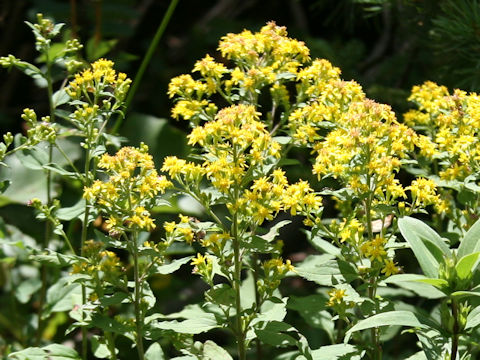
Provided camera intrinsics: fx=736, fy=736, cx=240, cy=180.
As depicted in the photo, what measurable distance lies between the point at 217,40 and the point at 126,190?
7.47 ft

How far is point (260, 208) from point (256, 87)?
16.4 inches

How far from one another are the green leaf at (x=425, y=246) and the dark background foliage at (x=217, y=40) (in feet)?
2.91

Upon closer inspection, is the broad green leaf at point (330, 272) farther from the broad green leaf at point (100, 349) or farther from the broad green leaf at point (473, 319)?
the broad green leaf at point (100, 349)

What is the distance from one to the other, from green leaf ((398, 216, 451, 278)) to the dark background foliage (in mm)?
887

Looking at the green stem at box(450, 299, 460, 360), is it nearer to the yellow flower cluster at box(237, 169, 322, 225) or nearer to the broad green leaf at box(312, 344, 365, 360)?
the broad green leaf at box(312, 344, 365, 360)

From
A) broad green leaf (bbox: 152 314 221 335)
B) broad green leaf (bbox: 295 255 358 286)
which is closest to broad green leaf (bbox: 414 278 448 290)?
broad green leaf (bbox: 295 255 358 286)

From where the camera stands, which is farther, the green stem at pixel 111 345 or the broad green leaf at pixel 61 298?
the broad green leaf at pixel 61 298

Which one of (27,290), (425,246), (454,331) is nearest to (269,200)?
(425,246)

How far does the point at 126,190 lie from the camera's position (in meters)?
1.42

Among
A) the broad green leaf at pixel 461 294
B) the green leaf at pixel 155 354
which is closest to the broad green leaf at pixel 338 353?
the broad green leaf at pixel 461 294

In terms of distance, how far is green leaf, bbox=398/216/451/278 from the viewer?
4.26 feet

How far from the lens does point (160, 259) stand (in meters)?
1.49

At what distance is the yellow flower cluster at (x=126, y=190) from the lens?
1.39m

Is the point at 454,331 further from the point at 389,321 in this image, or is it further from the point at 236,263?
the point at 236,263
